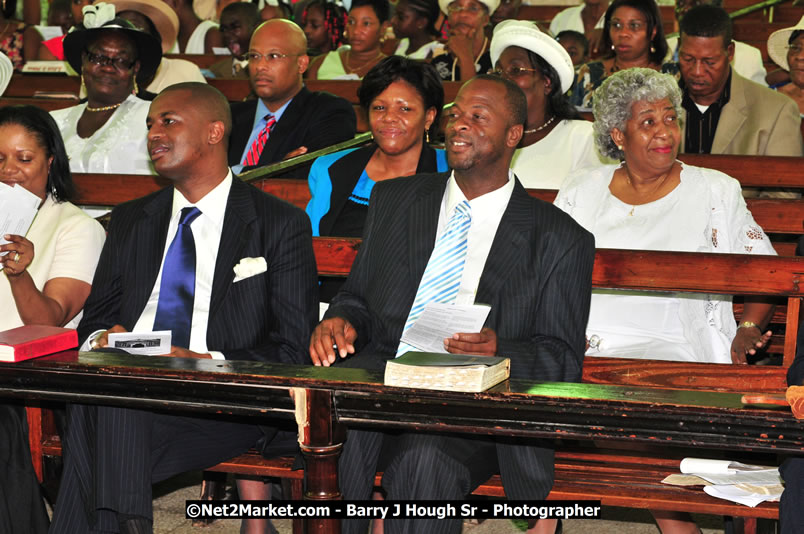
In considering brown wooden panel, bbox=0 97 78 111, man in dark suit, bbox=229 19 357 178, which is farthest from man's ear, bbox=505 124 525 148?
brown wooden panel, bbox=0 97 78 111

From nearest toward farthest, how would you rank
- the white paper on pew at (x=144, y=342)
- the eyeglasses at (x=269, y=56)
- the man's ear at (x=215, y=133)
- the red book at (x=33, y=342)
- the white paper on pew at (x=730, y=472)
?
the red book at (x=33, y=342) < the white paper on pew at (x=730, y=472) < the white paper on pew at (x=144, y=342) < the man's ear at (x=215, y=133) < the eyeglasses at (x=269, y=56)

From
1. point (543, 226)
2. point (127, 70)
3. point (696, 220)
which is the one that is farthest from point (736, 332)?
point (127, 70)

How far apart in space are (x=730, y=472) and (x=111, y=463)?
154 cm

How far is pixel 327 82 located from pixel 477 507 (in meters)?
4.52

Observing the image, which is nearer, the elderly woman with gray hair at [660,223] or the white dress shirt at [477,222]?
the white dress shirt at [477,222]

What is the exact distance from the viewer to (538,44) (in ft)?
14.5

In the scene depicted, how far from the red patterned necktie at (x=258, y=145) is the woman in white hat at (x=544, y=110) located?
3.89 ft

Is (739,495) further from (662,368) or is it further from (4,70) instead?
(4,70)

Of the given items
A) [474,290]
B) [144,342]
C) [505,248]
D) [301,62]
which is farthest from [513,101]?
[301,62]

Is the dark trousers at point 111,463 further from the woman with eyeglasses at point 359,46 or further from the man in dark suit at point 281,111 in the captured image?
the woman with eyeglasses at point 359,46

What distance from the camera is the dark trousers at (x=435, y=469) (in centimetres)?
247

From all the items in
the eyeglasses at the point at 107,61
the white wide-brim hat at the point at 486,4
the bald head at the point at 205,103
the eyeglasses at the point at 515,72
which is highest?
the white wide-brim hat at the point at 486,4

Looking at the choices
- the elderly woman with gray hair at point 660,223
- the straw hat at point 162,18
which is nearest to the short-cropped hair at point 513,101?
the elderly woman with gray hair at point 660,223

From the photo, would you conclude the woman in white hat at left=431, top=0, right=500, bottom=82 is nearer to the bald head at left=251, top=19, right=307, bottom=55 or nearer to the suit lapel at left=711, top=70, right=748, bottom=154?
the bald head at left=251, top=19, right=307, bottom=55
